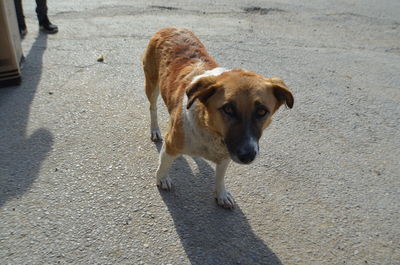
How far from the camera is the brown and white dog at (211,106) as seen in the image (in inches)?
103

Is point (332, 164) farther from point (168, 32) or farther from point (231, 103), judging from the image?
point (168, 32)

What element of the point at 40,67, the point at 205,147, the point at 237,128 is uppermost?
the point at 237,128

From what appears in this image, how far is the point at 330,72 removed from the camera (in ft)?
20.3

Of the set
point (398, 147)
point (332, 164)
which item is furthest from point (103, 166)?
point (398, 147)

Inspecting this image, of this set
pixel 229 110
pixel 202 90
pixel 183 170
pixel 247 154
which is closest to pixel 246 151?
pixel 247 154

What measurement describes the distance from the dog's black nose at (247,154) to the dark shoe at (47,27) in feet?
18.0

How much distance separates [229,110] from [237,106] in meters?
0.07

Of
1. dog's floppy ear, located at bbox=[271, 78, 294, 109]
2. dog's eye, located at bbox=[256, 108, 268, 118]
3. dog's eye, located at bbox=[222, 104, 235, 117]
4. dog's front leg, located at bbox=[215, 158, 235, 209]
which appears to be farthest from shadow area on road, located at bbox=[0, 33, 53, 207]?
dog's floppy ear, located at bbox=[271, 78, 294, 109]

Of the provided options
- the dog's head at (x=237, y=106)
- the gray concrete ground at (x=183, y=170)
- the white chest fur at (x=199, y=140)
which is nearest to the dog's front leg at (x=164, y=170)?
the gray concrete ground at (x=183, y=170)

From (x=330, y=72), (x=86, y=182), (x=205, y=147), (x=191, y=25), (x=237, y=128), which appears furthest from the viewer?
(x=191, y=25)

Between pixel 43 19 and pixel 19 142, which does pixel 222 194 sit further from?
pixel 43 19

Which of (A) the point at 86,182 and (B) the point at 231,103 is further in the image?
(A) the point at 86,182

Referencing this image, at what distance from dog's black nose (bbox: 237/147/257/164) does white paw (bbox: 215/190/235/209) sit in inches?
35.7

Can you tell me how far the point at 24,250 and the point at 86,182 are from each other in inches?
34.5
